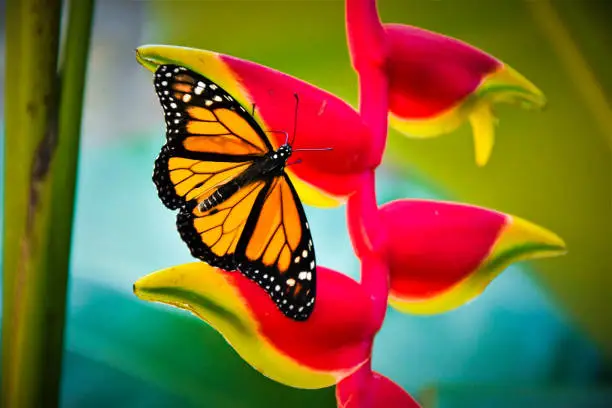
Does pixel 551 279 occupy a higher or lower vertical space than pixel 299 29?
lower

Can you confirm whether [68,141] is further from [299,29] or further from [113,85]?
[299,29]

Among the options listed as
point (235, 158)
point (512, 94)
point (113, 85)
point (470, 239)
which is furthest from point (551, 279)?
point (113, 85)

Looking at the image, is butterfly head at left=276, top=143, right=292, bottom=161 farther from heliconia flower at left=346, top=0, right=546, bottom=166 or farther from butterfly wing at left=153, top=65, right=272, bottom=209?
heliconia flower at left=346, top=0, right=546, bottom=166

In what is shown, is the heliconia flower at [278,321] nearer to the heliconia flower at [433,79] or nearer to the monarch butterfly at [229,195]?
the monarch butterfly at [229,195]

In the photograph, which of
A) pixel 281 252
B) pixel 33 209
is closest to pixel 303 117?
pixel 281 252

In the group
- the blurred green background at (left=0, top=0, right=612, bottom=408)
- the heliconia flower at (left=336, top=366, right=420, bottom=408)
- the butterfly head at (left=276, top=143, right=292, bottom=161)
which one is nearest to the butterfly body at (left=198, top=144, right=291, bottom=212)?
the butterfly head at (left=276, top=143, right=292, bottom=161)

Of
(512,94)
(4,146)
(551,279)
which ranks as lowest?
→ (551,279)
